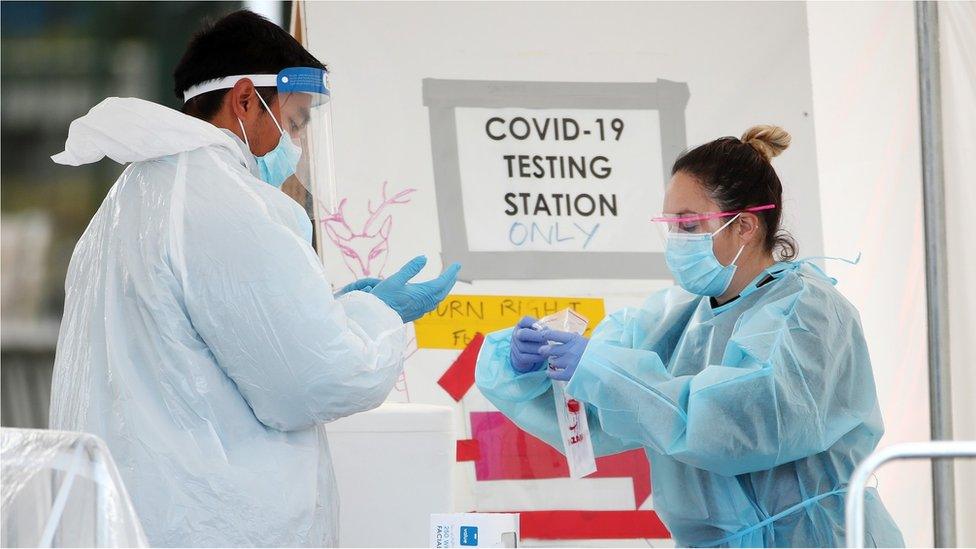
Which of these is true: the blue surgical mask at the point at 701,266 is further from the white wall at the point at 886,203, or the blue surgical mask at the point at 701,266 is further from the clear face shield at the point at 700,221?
the white wall at the point at 886,203

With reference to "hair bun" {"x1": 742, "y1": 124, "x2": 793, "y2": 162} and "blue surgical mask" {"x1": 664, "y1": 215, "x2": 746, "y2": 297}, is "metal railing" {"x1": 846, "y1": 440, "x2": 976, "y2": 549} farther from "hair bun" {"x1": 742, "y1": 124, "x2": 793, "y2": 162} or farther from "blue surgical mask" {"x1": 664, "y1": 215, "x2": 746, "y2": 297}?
"hair bun" {"x1": 742, "y1": 124, "x2": 793, "y2": 162}

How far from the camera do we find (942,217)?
2.64 meters

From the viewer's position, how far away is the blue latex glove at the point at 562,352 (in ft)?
5.96

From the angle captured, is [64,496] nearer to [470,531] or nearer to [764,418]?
[470,531]

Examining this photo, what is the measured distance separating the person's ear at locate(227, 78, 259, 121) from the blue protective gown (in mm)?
678

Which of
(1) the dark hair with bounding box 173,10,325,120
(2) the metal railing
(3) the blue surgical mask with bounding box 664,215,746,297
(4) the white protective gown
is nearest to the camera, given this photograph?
(2) the metal railing

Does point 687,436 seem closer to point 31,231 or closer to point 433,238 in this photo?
point 433,238

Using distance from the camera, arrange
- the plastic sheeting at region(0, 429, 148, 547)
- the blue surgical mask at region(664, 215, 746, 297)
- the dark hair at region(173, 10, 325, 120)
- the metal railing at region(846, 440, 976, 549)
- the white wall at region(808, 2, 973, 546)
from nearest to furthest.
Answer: the metal railing at region(846, 440, 976, 549), the plastic sheeting at region(0, 429, 148, 547), the dark hair at region(173, 10, 325, 120), the blue surgical mask at region(664, 215, 746, 297), the white wall at region(808, 2, 973, 546)

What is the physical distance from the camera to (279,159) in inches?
64.8

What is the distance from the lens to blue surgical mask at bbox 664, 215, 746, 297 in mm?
1887

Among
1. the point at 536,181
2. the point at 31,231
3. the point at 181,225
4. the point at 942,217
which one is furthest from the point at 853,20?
the point at 31,231

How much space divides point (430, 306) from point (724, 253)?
55 centimetres

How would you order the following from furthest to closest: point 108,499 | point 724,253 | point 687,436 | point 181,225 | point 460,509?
point 460,509
point 724,253
point 687,436
point 181,225
point 108,499

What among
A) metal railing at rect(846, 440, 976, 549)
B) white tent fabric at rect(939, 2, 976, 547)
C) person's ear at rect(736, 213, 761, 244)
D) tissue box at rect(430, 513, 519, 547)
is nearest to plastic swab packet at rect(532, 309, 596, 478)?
tissue box at rect(430, 513, 519, 547)
